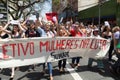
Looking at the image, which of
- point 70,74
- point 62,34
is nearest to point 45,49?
point 62,34

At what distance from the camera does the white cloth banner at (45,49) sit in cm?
950

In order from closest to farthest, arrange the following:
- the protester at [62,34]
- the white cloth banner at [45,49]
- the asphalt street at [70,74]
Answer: the white cloth banner at [45,49] → the asphalt street at [70,74] → the protester at [62,34]

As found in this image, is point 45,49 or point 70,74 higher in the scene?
point 45,49

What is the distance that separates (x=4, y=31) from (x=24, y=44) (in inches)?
33.4

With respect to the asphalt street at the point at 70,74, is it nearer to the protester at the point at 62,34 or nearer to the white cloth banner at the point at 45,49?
the protester at the point at 62,34

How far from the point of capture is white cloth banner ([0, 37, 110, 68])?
9.50 m

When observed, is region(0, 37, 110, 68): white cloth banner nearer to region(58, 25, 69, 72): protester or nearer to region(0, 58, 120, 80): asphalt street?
region(58, 25, 69, 72): protester

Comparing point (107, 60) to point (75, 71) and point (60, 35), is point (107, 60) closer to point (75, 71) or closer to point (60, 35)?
point (75, 71)

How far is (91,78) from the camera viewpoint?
9883 millimetres

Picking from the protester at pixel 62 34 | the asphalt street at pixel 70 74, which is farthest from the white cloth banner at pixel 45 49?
the asphalt street at pixel 70 74

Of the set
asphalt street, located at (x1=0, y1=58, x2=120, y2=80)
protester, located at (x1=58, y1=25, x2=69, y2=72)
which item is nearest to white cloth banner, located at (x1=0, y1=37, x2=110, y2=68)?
protester, located at (x1=58, y1=25, x2=69, y2=72)

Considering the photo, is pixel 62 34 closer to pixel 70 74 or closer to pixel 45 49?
pixel 45 49

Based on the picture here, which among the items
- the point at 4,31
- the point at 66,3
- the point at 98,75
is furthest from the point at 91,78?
the point at 66,3

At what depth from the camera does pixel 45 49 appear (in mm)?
10148
